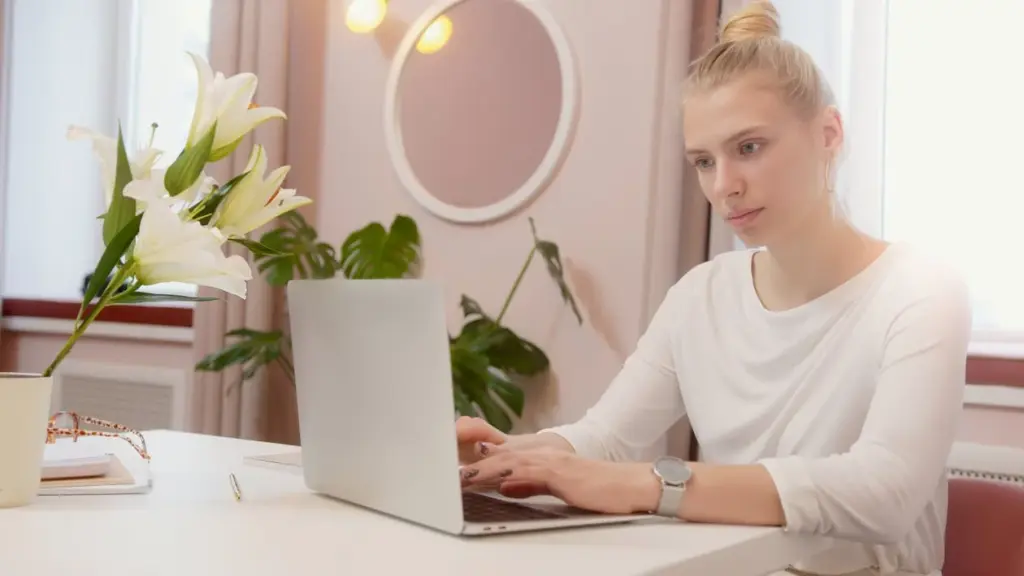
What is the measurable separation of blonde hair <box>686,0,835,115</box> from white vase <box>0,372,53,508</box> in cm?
92

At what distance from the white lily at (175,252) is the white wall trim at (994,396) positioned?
5.01 ft

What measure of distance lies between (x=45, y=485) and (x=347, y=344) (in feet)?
1.17

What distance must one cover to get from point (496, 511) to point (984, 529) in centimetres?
75

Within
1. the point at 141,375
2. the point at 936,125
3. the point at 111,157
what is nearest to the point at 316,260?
the point at 141,375

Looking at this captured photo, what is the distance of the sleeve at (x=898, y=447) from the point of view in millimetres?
1037

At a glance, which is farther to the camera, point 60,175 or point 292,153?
point 60,175

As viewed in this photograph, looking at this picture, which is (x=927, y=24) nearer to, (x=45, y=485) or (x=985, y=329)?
(x=985, y=329)

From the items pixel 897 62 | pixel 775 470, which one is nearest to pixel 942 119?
pixel 897 62

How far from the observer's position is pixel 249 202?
102 centimetres

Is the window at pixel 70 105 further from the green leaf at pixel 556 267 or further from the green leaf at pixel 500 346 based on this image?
the green leaf at pixel 556 267

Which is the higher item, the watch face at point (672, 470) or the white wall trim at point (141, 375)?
the watch face at point (672, 470)

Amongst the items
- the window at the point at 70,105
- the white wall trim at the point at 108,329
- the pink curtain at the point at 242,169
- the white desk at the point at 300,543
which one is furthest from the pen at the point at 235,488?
the window at the point at 70,105

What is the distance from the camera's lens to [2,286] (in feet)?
12.1

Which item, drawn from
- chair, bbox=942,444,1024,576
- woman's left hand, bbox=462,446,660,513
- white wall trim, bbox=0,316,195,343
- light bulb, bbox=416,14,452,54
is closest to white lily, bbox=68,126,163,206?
woman's left hand, bbox=462,446,660,513
